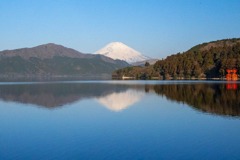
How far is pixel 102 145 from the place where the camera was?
24.6m

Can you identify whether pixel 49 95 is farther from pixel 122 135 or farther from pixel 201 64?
pixel 201 64

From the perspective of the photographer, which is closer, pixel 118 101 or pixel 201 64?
pixel 118 101

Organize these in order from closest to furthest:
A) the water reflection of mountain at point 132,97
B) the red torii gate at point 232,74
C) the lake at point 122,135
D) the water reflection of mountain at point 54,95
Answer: the lake at point 122,135
the water reflection of mountain at point 132,97
the water reflection of mountain at point 54,95
the red torii gate at point 232,74

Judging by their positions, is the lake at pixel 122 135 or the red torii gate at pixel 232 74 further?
the red torii gate at pixel 232 74

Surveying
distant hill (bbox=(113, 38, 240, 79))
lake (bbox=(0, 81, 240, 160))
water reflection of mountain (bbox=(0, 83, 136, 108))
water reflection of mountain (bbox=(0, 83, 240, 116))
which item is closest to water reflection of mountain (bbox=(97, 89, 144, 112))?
water reflection of mountain (bbox=(0, 83, 240, 116))

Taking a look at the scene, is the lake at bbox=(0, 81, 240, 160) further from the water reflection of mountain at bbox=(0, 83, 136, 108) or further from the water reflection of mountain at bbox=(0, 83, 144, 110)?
the water reflection of mountain at bbox=(0, 83, 136, 108)

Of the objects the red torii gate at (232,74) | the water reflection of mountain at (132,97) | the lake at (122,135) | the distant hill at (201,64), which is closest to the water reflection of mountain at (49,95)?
the water reflection of mountain at (132,97)

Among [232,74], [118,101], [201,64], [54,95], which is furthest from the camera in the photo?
[201,64]

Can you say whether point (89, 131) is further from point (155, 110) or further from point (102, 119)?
point (155, 110)

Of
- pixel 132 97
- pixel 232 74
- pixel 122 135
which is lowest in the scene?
pixel 122 135

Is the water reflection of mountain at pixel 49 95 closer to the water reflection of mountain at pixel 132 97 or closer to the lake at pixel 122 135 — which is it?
the water reflection of mountain at pixel 132 97

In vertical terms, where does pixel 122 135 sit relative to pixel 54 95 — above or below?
below

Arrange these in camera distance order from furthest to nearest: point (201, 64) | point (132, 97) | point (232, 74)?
1. point (201, 64)
2. point (232, 74)
3. point (132, 97)

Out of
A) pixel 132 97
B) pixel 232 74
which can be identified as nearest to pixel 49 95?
pixel 132 97
